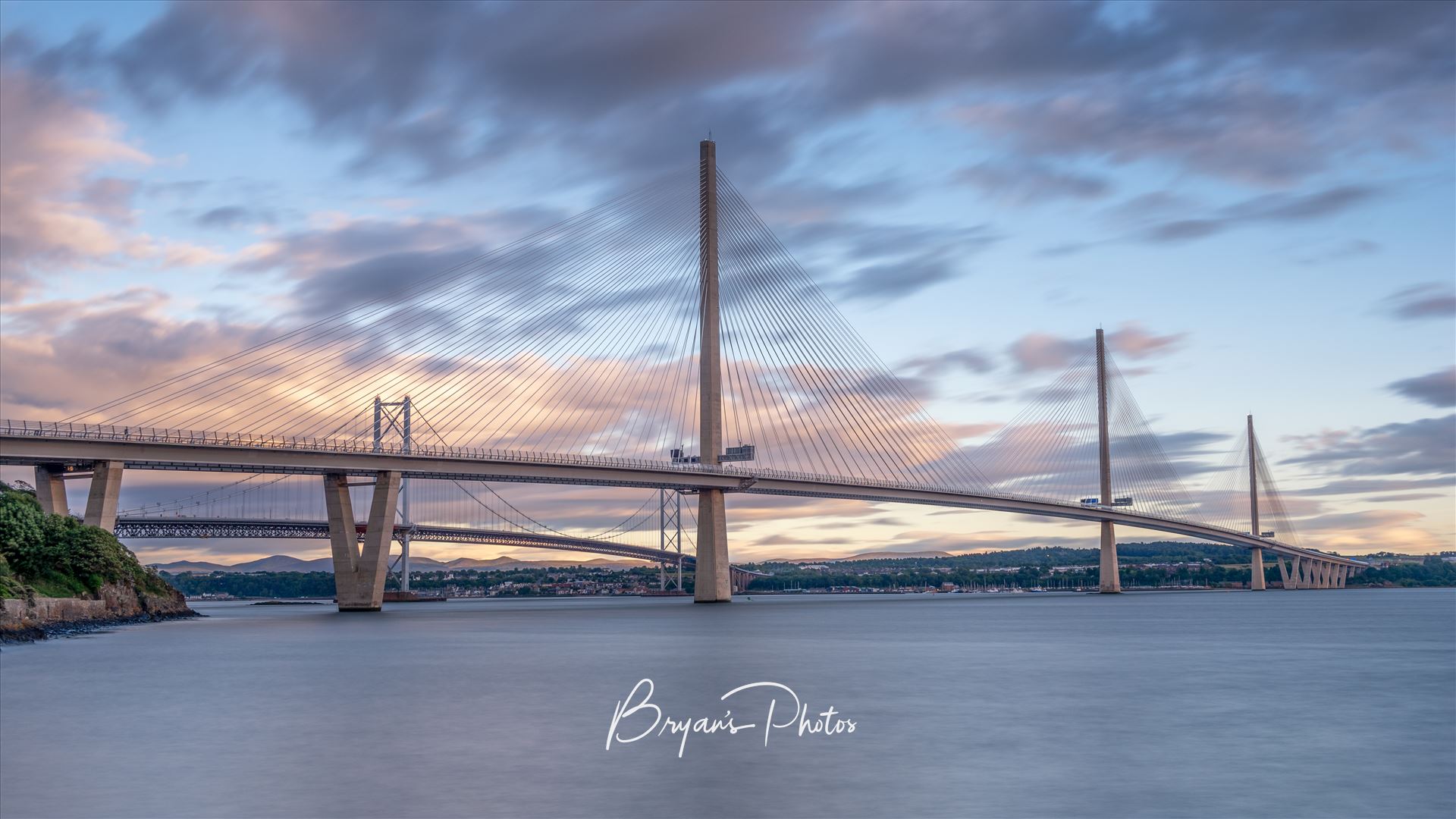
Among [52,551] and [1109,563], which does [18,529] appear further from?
[1109,563]

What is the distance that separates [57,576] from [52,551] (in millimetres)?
2170

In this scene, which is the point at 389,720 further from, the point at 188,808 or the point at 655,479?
the point at 655,479

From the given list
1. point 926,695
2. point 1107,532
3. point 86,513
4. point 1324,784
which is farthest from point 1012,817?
point 1107,532

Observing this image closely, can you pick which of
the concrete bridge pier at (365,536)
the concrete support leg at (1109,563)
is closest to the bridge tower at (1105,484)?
the concrete support leg at (1109,563)

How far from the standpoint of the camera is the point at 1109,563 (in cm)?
13262

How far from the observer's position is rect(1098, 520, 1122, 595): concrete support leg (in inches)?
4980

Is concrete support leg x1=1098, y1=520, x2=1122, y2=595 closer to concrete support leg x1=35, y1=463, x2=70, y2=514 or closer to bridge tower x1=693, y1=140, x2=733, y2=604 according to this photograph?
bridge tower x1=693, y1=140, x2=733, y2=604

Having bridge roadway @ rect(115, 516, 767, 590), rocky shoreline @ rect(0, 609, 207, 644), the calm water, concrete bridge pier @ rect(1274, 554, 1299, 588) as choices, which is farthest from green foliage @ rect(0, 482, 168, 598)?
concrete bridge pier @ rect(1274, 554, 1299, 588)

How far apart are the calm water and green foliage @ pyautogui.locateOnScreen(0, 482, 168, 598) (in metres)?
6.24

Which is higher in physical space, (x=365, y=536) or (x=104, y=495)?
(x=104, y=495)

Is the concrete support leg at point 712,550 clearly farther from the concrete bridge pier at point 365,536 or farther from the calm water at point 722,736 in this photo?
the calm water at point 722,736

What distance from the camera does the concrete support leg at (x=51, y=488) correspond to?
61.2 metres

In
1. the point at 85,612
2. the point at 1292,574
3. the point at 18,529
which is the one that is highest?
the point at 18,529

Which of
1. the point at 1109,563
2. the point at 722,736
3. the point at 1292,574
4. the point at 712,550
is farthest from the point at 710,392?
the point at 1292,574
